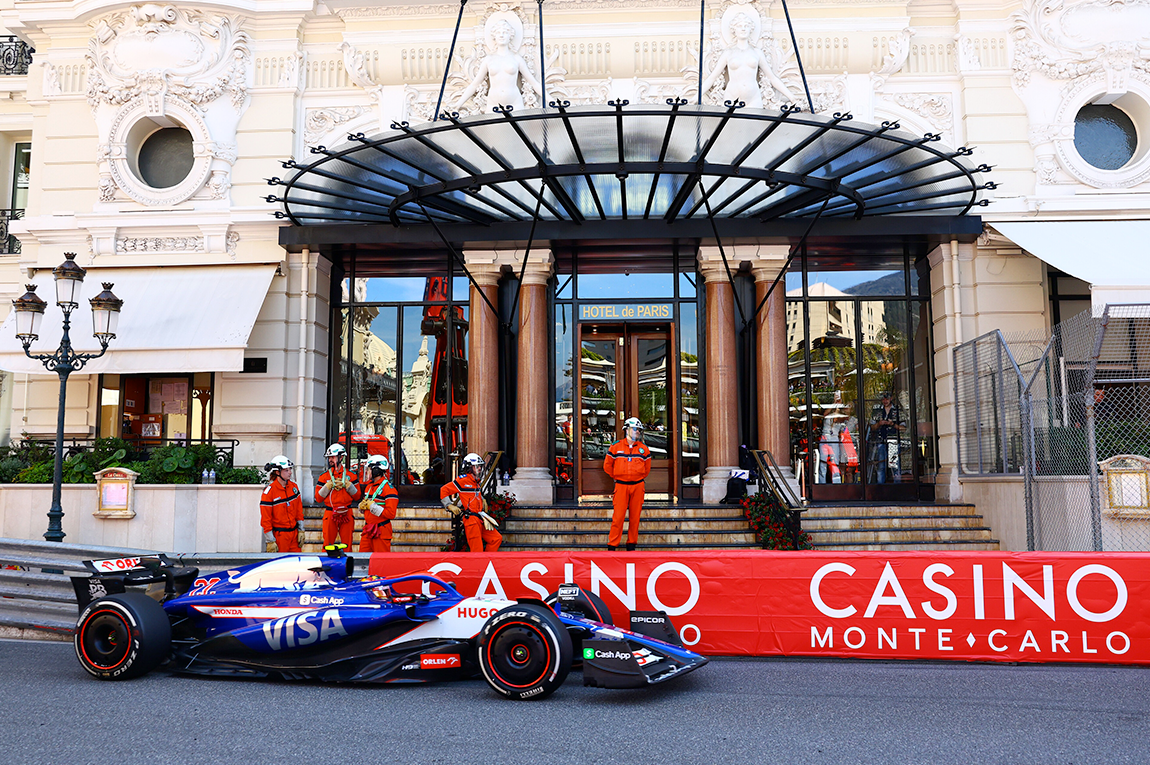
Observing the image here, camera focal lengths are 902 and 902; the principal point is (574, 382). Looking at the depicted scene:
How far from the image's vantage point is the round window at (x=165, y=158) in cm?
1636

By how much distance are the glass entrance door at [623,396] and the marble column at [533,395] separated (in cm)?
80

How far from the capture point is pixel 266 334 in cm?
1569

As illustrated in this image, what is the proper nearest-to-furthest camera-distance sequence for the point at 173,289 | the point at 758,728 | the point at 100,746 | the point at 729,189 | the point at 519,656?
the point at 100,746 → the point at 758,728 → the point at 519,656 → the point at 729,189 → the point at 173,289

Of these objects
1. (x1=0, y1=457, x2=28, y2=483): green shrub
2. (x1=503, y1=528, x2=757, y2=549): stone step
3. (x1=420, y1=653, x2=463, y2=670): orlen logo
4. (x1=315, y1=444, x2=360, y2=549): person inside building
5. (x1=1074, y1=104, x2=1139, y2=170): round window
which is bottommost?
(x1=420, y1=653, x2=463, y2=670): orlen logo

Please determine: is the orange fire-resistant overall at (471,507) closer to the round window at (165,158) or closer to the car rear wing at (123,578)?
the car rear wing at (123,578)

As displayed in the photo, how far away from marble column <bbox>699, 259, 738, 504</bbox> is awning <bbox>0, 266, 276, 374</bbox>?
7626 mm

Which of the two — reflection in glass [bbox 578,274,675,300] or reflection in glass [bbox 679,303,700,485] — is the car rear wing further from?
reflection in glass [bbox 578,274,675,300]

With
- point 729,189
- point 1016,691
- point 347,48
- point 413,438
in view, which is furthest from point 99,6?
point 1016,691

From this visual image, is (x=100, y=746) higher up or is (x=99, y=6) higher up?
(x=99, y=6)

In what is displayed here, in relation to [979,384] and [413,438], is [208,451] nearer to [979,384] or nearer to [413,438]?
[413,438]

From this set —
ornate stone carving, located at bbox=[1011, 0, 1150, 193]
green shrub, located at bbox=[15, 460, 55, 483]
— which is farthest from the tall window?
ornate stone carving, located at bbox=[1011, 0, 1150, 193]

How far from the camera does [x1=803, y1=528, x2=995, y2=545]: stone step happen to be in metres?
13.0

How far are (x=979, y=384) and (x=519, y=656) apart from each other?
10.2 metres

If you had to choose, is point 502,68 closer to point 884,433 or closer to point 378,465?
point 378,465
